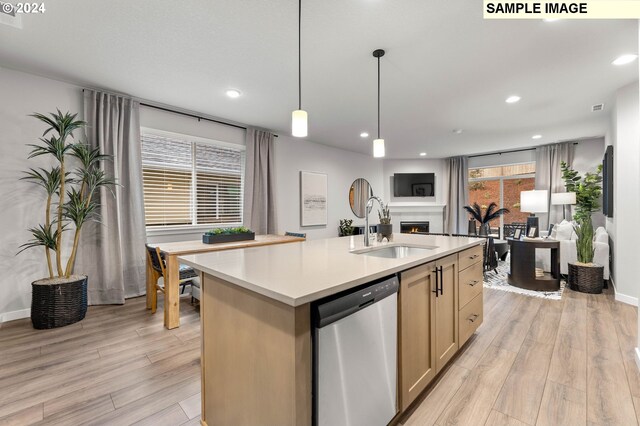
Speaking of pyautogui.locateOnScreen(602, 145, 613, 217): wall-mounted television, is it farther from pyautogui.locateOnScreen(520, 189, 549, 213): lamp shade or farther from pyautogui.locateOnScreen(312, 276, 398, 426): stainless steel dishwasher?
pyautogui.locateOnScreen(312, 276, 398, 426): stainless steel dishwasher

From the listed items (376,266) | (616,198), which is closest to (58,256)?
(376,266)

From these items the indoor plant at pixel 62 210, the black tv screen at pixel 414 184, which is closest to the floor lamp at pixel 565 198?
the black tv screen at pixel 414 184

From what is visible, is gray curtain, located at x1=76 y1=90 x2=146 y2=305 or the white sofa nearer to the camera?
gray curtain, located at x1=76 y1=90 x2=146 y2=305

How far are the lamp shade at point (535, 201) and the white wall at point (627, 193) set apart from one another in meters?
0.72

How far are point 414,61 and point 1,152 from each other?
13.6 ft

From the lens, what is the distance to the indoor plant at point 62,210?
268 cm

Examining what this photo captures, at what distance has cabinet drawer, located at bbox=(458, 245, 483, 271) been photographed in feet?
6.95

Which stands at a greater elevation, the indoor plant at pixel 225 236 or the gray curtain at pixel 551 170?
the gray curtain at pixel 551 170

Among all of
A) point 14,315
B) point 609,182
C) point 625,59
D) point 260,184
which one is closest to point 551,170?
point 609,182

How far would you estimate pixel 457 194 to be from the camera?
24.0ft

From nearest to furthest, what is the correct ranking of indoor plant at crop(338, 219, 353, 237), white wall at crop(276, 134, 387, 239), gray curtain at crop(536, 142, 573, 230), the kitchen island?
the kitchen island → white wall at crop(276, 134, 387, 239) → gray curtain at crop(536, 142, 573, 230) → indoor plant at crop(338, 219, 353, 237)

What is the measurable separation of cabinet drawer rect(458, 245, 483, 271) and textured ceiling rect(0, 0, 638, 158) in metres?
1.74

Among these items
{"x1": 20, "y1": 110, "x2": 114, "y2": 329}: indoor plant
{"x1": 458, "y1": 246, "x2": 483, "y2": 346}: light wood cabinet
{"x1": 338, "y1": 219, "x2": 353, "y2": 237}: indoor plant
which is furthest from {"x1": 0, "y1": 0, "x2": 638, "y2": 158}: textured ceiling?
{"x1": 338, "y1": 219, "x2": 353, "y2": 237}: indoor plant

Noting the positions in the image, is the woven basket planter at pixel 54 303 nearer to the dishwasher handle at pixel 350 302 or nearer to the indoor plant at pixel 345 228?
the dishwasher handle at pixel 350 302
